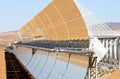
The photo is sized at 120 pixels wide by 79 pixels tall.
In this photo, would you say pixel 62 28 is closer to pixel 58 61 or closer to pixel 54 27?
pixel 54 27

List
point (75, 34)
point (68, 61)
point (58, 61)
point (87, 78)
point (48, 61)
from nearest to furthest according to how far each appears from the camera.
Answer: point (87, 78) → point (68, 61) → point (58, 61) → point (48, 61) → point (75, 34)

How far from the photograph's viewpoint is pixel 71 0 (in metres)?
16.7

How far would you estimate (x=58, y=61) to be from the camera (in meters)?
14.9

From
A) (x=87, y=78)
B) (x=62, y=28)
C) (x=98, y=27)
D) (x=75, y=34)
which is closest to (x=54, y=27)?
(x=62, y=28)

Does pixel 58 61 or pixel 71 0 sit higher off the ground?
pixel 71 0

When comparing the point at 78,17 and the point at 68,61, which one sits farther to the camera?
the point at 78,17

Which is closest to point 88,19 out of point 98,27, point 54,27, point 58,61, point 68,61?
point 98,27

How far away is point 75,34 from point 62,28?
3357mm

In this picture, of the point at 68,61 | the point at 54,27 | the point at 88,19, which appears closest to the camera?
the point at 68,61

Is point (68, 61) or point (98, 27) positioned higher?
point (98, 27)

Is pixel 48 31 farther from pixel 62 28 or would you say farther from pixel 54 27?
pixel 62 28

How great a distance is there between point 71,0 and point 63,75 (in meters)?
5.28

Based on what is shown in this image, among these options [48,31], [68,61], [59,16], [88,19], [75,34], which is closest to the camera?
[68,61]

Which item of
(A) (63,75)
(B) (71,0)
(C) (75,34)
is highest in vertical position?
(B) (71,0)
